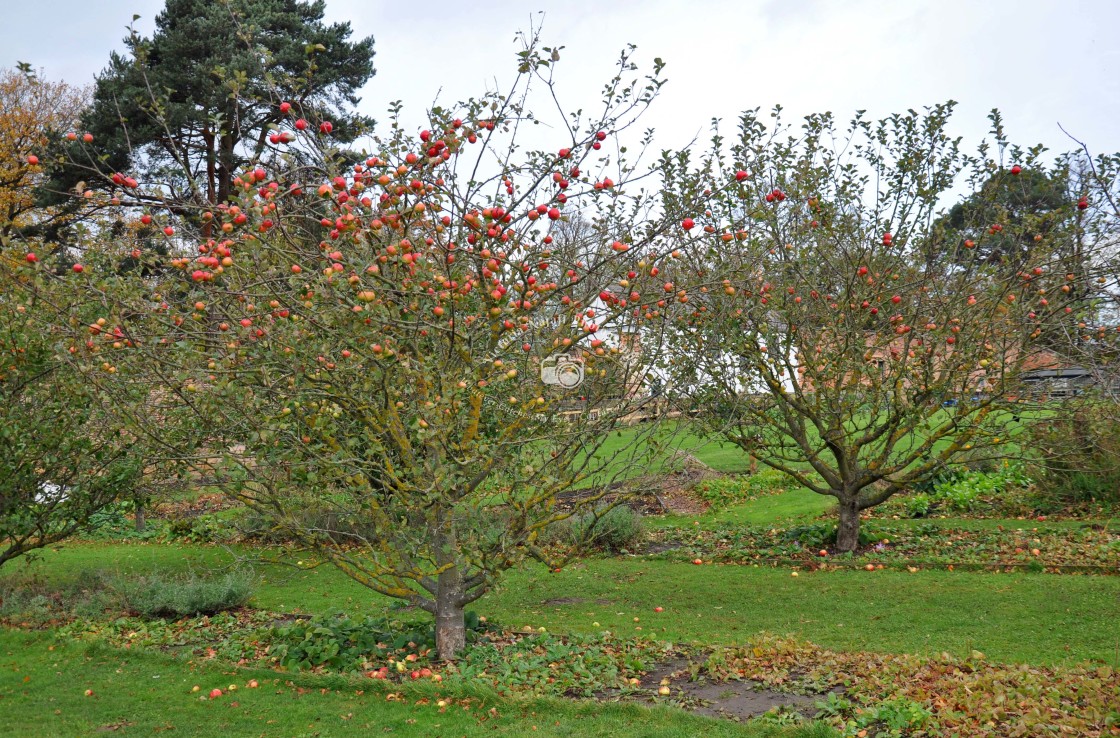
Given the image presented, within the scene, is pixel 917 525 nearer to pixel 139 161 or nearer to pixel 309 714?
pixel 309 714

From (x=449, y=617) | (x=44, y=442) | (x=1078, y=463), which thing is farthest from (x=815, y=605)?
(x=44, y=442)

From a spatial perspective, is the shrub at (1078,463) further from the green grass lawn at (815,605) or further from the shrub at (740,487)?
the shrub at (740,487)

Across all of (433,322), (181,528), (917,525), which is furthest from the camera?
(181,528)

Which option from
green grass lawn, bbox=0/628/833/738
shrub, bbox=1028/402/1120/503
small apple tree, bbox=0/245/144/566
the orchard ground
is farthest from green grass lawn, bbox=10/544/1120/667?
shrub, bbox=1028/402/1120/503

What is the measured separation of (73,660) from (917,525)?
11037mm

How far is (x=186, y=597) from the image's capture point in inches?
392

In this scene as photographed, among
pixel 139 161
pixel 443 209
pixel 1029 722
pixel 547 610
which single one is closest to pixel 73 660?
pixel 547 610

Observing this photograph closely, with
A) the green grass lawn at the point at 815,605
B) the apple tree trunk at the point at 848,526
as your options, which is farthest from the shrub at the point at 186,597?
the apple tree trunk at the point at 848,526

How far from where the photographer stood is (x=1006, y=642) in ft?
23.5

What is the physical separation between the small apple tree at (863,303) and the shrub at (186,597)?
6.07 meters

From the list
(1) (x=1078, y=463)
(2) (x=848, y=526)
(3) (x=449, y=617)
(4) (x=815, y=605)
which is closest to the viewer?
(3) (x=449, y=617)

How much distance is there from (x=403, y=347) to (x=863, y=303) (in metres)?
6.14

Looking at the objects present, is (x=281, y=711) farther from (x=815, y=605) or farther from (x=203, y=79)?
(x=203, y=79)

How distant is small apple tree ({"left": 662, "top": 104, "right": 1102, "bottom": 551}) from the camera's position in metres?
9.47
